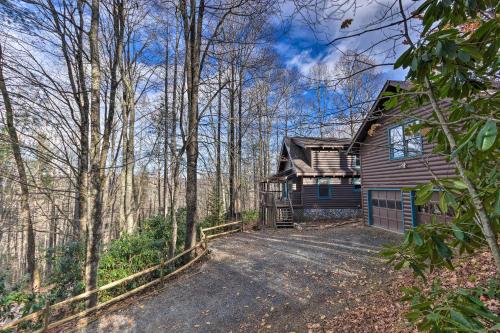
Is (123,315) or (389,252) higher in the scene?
(389,252)

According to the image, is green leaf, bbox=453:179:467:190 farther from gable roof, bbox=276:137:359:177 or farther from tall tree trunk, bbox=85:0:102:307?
gable roof, bbox=276:137:359:177

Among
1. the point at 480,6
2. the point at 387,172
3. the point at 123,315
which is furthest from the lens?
the point at 387,172

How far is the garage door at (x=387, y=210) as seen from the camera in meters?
11.5

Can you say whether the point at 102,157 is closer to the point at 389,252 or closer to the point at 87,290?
the point at 87,290

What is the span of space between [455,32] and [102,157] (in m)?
7.24

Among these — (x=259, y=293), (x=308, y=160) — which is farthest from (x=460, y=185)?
(x=308, y=160)

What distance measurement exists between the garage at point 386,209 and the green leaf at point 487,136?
39.9 ft

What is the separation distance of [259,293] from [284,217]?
10.4 metres

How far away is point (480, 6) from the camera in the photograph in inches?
55.7

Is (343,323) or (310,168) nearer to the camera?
(343,323)

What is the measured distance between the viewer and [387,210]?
12320 millimetres

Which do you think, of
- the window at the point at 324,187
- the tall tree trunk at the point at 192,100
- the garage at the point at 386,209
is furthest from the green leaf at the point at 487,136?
the window at the point at 324,187

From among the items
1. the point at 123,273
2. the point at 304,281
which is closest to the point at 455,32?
the point at 304,281

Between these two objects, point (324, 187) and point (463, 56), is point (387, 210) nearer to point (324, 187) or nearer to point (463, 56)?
point (324, 187)
